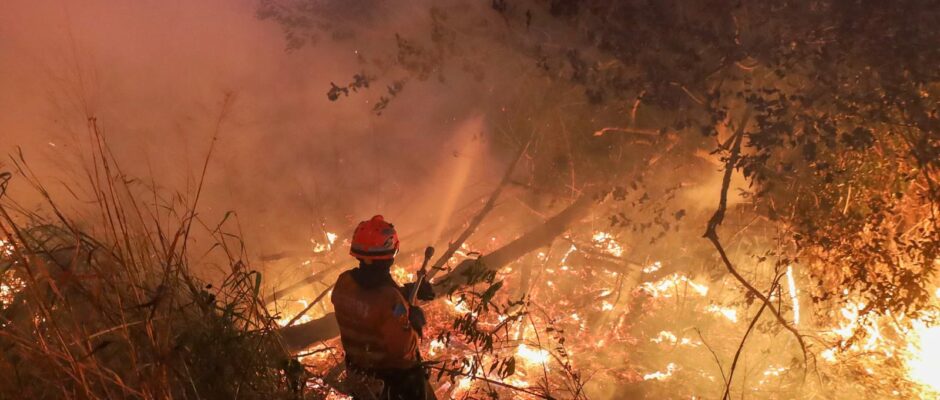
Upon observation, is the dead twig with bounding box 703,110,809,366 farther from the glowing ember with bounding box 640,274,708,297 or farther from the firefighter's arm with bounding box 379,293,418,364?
the glowing ember with bounding box 640,274,708,297

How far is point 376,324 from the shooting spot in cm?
321

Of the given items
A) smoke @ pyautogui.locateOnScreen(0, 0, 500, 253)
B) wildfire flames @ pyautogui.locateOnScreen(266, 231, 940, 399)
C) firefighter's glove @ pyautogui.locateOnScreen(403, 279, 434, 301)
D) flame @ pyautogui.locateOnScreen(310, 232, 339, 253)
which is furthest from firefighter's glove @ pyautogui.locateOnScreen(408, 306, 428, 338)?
flame @ pyautogui.locateOnScreen(310, 232, 339, 253)

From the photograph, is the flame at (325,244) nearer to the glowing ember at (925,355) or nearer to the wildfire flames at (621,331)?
the wildfire flames at (621,331)

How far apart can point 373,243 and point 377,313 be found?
1.27ft

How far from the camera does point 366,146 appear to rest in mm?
7578

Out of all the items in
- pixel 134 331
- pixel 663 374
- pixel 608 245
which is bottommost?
pixel 134 331

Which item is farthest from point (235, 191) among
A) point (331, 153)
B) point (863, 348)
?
point (863, 348)

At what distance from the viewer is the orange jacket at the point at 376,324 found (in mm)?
3203

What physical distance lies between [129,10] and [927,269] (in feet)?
24.1

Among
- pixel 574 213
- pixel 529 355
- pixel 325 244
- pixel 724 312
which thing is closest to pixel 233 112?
pixel 325 244

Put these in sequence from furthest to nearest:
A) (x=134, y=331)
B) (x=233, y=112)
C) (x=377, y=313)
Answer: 1. (x=233, y=112)
2. (x=377, y=313)
3. (x=134, y=331)

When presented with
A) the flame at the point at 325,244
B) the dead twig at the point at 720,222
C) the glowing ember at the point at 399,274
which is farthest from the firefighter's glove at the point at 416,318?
the glowing ember at the point at 399,274

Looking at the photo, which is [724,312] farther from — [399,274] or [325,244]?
[325,244]

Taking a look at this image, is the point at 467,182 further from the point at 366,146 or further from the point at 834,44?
the point at 834,44
